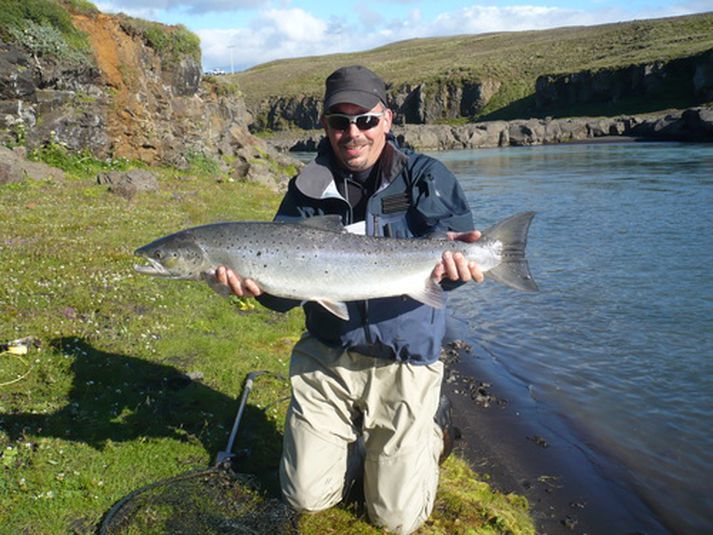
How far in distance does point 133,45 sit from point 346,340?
85.8 ft

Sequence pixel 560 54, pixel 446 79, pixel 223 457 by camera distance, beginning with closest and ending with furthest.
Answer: pixel 223 457, pixel 446 79, pixel 560 54

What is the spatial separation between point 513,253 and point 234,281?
87.2 inches

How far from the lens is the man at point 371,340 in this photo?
5.05 m

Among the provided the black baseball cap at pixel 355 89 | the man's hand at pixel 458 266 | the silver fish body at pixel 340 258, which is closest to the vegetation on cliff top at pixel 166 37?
the black baseball cap at pixel 355 89

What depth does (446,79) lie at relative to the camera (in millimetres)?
134625

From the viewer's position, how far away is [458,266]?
4883 millimetres

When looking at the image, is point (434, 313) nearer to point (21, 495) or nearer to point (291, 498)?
point (291, 498)

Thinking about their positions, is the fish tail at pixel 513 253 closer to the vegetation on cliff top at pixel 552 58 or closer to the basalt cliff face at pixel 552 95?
the basalt cliff face at pixel 552 95

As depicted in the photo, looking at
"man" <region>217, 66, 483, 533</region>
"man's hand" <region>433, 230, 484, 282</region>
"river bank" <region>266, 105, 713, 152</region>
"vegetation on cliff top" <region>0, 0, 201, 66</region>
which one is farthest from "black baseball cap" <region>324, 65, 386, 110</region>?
"river bank" <region>266, 105, 713, 152</region>

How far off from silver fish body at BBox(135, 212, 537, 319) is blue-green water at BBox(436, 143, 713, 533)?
360 centimetres

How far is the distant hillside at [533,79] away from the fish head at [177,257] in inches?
3737

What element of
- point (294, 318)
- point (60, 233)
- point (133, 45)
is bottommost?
point (294, 318)

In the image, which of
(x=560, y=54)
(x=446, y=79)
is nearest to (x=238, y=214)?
(x=446, y=79)

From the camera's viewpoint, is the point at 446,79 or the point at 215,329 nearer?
the point at 215,329
